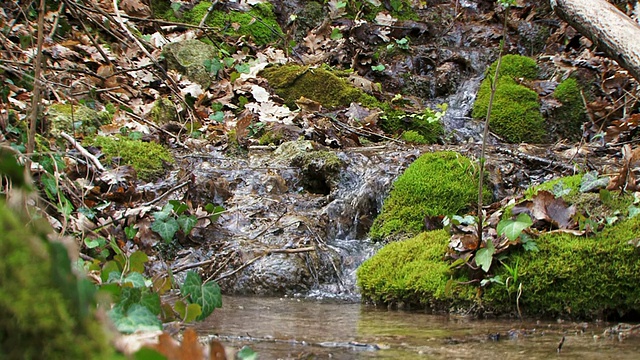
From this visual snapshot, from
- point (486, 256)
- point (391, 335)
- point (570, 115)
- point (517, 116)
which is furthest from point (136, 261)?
point (570, 115)

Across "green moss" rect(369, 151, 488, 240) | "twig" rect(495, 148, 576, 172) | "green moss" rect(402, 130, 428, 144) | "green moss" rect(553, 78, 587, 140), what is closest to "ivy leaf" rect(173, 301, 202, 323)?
"green moss" rect(369, 151, 488, 240)

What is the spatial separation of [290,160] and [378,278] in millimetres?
2357

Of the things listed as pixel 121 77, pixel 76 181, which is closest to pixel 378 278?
pixel 76 181

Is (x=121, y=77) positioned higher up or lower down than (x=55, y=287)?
higher up

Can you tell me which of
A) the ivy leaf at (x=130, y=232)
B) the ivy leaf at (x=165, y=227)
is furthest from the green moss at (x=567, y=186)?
the ivy leaf at (x=130, y=232)

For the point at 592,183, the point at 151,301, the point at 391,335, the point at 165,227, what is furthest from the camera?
the point at 165,227

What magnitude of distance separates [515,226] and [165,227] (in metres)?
2.17

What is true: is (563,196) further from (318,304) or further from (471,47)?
(471,47)

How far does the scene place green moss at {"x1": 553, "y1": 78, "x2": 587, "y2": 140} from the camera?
299 inches

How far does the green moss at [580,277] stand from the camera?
9.62 feet

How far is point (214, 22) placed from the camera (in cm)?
898

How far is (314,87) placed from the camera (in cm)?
755

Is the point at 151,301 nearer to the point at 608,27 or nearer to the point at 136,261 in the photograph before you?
the point at 136,261

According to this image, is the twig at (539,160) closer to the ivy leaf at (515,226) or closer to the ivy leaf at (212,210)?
the ivy leaf at (515,226)
